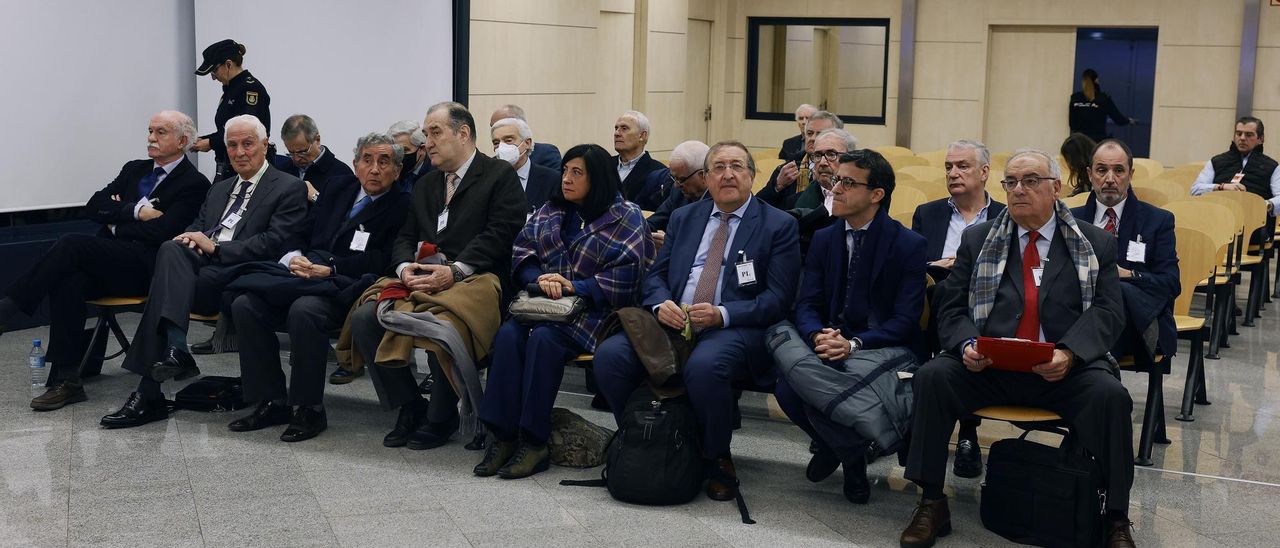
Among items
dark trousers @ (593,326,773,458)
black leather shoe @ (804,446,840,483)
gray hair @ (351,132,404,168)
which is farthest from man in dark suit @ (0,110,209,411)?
black leather shoe @ (804,446,840,483)

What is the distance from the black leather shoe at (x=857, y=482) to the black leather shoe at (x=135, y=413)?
307 cm

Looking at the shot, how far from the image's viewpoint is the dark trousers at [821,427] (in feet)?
14.0

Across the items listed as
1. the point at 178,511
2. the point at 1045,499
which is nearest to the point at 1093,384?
the point at 1045,499

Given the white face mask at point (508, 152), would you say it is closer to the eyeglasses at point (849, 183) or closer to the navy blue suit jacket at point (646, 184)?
the navy blue suit jacket at point (646, 184)

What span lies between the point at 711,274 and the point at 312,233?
6.66ft

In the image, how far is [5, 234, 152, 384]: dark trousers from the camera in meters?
5.62

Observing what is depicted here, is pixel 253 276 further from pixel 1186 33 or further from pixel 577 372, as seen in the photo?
pixel 1186 33

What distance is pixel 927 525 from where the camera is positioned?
4062 mm

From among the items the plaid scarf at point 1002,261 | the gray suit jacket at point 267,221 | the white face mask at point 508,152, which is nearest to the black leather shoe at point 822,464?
the plaid scarf at point 1002,261

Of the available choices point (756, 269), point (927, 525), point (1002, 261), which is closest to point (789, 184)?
point (756, 269)

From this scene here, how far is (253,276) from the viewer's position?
5422 mm

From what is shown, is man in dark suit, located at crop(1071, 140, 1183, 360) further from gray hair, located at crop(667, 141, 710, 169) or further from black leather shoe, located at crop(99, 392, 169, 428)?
black leather shoe, located at crop(99, 392, 169, 428)

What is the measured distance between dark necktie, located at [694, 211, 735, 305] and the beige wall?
5013mm

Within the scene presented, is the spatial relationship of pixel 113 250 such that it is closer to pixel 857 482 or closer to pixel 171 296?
pixel 171 296
